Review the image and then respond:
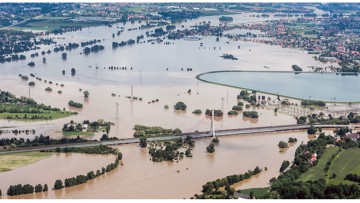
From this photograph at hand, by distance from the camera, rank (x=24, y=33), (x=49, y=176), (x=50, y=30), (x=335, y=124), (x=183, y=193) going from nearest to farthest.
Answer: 1. (x=183, y=193)
2. (x=49, y=176)
3. (x=335, y=124)
4. (x=24, y=33)
5. (x=50, y=30)

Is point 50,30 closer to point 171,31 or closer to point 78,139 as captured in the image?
point 171,31

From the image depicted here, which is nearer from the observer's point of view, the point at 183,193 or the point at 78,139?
the point at 183,193

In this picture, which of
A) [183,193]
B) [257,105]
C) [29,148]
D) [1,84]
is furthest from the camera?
[1,84]

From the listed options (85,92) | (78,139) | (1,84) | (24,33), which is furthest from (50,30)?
(78,139)

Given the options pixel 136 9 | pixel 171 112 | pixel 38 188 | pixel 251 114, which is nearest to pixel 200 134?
pixel 171 112

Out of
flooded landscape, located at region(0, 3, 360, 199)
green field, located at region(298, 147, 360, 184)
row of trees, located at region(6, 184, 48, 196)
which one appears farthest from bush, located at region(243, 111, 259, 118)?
row of trees, located at region(6, 184, 48, 196)

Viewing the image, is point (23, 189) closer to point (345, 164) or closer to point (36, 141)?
point (36, 141)

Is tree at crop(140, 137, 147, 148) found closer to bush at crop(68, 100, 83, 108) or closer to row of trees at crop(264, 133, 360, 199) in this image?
row of trees at crop(264, 133, 360, 199)
